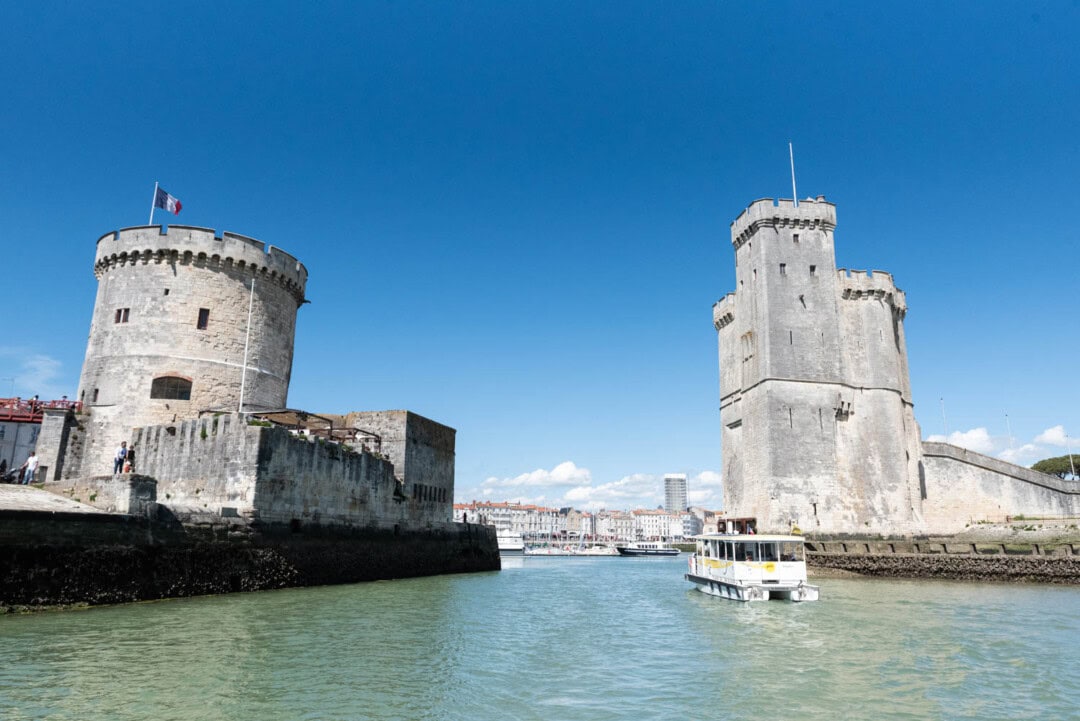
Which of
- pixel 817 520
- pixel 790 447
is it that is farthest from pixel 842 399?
pixel 817 520

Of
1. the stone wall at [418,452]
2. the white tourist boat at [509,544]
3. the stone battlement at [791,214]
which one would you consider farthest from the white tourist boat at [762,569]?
the white tourist boat at [509,544]

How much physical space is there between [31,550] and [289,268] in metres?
19.9

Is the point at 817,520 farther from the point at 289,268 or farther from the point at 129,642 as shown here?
the point at 129,642

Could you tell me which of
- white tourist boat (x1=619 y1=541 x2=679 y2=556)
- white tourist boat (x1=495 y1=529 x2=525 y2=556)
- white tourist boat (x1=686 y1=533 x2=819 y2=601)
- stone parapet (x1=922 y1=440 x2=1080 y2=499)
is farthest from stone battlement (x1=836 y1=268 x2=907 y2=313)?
white tourist boat (x1=619 y1=541 x2=679 y2=556)

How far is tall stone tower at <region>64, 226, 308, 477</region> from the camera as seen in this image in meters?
27.9

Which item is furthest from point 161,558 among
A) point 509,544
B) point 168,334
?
point 509,544

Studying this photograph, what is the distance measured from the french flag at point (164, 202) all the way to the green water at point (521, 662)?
55.4 ft

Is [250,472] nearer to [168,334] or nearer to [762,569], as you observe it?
[168,334]

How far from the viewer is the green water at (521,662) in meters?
9.08

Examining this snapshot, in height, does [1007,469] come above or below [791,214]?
below

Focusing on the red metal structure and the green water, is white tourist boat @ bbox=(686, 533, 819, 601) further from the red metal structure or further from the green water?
the red metal structure

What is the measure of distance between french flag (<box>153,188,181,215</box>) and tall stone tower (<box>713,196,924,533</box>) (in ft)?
102

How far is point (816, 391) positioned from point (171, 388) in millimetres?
33319

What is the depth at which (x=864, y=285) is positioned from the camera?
4188cm
